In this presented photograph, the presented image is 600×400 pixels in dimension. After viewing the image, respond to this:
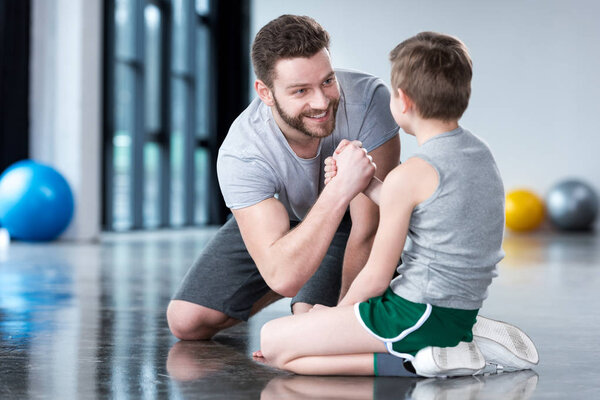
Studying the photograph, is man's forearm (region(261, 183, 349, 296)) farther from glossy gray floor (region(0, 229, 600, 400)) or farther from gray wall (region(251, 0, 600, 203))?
gray wall (region(251, 0, 600, 203))

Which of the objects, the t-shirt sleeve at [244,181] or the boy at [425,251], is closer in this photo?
the boy at [425,251]

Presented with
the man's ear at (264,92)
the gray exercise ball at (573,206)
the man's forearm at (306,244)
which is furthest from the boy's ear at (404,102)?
the gray exercise ball at (573,206)

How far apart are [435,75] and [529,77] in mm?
7730

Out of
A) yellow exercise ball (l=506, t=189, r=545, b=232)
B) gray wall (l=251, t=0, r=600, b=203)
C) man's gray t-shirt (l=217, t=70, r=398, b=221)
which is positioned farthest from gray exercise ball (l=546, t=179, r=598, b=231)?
man's gray t-shirt (l=217, t=70, r=398, b=221)

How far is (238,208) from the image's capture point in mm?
1843

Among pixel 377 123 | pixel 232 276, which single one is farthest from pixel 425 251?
pixel 232 276

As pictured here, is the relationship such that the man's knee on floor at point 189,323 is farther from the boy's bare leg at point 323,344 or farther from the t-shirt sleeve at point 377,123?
the t-shirt sleeve at point 377,123

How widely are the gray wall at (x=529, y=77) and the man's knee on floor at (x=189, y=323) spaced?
21.2ft

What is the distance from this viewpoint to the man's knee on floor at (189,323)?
6.99 ft

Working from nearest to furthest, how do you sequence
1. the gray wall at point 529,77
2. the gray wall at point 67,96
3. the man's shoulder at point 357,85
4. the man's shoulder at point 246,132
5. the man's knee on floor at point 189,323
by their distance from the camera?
1. the man's shoulder at point 246,132
2. the man's shoulder at point 357,85
3. the man's knee on floor at point 189,323
4. the gray wall at point 67,96
5. the gray wall at point 529,77

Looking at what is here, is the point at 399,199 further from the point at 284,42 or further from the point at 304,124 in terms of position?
the point at 284,42

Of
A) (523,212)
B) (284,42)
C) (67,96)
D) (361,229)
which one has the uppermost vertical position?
(284,42)

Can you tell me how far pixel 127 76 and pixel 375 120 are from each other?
649cm

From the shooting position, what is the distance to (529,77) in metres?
8.80
